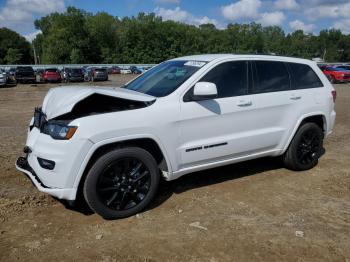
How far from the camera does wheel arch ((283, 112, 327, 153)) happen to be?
17.9 ft

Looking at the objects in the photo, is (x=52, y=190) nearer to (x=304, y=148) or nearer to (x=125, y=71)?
(x=304, y=148)

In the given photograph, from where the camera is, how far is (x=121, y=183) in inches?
159

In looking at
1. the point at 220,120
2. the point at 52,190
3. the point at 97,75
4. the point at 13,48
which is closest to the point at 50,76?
the point at 97,75

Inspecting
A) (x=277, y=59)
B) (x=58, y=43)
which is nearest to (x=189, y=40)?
(x=58, y=43)

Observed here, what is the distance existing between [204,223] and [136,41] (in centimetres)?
8728

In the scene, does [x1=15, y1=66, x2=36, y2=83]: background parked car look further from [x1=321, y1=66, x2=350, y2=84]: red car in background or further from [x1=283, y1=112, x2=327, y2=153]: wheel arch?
[x1=283, y1=112, x2=327, y2=153]: wheel arch

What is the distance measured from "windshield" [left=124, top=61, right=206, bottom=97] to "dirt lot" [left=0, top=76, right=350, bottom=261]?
1356mm

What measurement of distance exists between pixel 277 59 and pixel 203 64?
1.34 m

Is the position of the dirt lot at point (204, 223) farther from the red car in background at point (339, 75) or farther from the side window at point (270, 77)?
the red car in background at point (339, 75)

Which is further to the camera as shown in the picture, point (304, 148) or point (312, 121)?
point (312, 121)

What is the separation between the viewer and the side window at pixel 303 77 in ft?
18.0

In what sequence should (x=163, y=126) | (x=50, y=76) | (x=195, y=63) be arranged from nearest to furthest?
(x=163, y=126) < (x=195, y=63) < (x=50, y=76)

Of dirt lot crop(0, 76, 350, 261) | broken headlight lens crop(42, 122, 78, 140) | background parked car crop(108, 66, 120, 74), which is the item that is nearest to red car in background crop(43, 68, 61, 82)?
background parked car crop(108, 66, 120, 74)

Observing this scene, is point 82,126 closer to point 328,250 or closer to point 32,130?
point 32,130
